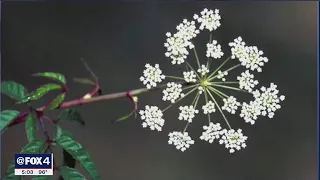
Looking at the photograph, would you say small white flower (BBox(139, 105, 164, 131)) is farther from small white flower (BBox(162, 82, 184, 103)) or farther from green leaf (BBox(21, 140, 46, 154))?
green leaf (BBox(21, 140, 46, 154))

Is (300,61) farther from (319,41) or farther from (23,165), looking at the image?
(23,165)

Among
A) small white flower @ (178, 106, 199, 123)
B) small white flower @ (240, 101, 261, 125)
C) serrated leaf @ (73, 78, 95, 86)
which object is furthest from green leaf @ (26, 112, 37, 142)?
small white flower @ (240, 101, 261, 125)

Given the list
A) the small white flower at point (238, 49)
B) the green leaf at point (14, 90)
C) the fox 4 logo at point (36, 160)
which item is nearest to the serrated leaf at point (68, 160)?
the fox 4 logo at point (36, 160)

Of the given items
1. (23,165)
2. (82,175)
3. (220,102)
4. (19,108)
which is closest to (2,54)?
(19,108)

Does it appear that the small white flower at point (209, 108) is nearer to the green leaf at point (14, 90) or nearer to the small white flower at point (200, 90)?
the small white flower at point (200, 90)

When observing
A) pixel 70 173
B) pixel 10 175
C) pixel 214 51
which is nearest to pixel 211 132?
pixel 214 51
